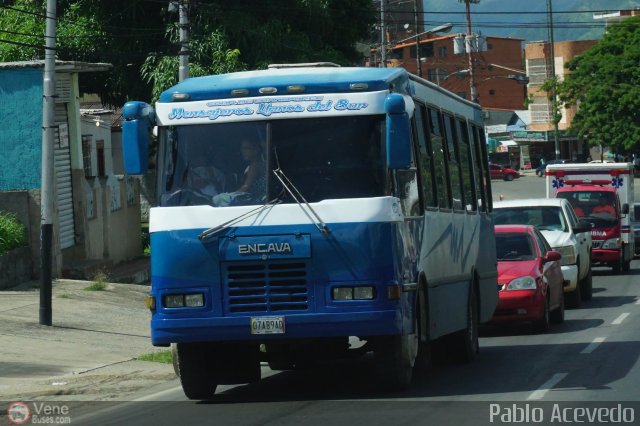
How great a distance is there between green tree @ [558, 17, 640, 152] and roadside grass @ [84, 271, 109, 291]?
63.2 metres

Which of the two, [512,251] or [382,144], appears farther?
[512,251]

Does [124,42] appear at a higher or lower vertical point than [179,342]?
higher

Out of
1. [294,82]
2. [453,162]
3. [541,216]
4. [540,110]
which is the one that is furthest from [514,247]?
[540,110]

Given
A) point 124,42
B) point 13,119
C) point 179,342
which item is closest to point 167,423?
point 179,342

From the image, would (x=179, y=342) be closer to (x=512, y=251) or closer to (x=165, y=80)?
(x=512, y=251)

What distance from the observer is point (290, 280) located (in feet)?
38.0

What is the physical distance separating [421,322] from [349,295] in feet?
4.64

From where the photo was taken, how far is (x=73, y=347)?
17469 millimetres

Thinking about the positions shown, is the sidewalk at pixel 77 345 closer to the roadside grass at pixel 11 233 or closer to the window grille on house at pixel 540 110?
the roadside grass at pixel 11 233

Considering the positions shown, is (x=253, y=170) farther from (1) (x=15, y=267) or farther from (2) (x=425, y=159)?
(1) (x=15, y=267)

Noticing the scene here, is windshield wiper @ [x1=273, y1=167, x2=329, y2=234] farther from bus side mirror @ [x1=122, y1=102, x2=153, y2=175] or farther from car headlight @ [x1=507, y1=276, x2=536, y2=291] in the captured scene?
car headlight @ [x1=507, y1=276, x2=536, y2=291]

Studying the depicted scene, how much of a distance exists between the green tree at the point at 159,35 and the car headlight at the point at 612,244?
9976 mm

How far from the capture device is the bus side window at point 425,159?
13023 millimetres

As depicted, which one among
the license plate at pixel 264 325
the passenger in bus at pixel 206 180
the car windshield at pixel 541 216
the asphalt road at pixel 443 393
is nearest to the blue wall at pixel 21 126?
the car windshield at pixel 541 216
